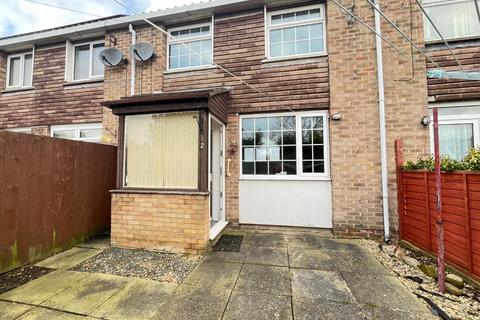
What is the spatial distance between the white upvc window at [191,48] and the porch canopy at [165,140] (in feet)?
6.99

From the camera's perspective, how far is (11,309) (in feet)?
8.39

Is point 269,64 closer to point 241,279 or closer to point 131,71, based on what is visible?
point 131,71

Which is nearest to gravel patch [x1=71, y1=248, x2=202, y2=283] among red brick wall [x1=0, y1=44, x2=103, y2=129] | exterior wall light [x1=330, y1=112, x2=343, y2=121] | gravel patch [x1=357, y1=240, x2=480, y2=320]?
gravel patch [x1=357, y1=240, x2=480, y2=320]

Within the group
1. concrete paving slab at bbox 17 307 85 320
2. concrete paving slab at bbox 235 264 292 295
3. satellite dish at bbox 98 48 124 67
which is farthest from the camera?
satellite dish at bbox 98 48 124 67

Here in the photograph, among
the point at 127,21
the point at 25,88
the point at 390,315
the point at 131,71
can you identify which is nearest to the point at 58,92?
the point at 25,88

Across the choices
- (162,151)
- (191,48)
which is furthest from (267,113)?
(191,48)

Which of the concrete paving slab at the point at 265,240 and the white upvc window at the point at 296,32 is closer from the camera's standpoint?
the concrete paving slab at the point at 265,240

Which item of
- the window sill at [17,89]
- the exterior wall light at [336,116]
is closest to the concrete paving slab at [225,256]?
the exterior wall light at [336,116]

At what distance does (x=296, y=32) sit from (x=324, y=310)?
19.2 ft

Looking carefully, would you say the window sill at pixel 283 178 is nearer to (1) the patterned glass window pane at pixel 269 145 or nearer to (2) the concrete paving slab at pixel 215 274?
(1) the patterned glass window pane at pixel 269 145

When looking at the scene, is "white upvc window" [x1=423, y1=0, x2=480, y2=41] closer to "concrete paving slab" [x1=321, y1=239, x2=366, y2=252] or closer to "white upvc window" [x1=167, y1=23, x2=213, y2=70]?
"concrete paving slab" [x1=321, y1=239, x2=366, y2=252]

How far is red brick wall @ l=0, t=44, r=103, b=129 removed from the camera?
22.5 feet

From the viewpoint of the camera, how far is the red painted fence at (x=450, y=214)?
3047mm

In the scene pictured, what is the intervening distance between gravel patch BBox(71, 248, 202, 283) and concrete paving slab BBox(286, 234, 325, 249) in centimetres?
192
